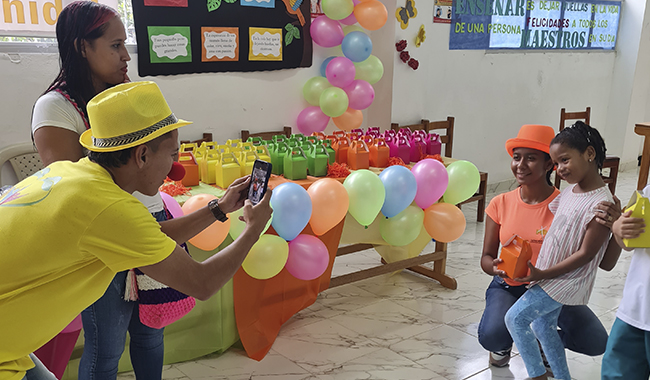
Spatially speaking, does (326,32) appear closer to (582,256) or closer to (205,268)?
(582,256)

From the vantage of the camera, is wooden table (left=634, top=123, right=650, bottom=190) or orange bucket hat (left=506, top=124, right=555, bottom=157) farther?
wooden table (left=634, top=123, right=650, bottom=190)

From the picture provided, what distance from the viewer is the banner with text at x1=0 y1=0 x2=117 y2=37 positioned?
286cm

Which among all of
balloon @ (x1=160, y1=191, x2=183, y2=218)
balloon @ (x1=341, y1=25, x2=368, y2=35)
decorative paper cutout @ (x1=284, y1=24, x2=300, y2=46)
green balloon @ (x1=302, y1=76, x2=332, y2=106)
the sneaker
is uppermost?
balloon @ (x1=341, y1=25, x2=368, y2=35)

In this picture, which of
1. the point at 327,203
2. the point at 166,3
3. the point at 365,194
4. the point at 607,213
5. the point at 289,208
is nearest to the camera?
the point at 607,213

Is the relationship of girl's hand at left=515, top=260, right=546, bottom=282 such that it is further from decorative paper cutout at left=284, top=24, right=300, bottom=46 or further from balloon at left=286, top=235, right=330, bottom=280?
decorative paper cutout at left=284, top=24, right=300, bottom=46

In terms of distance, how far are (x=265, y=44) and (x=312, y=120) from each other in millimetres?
649

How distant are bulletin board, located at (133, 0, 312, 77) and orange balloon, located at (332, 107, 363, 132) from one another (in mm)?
477

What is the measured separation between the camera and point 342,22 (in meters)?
4.06

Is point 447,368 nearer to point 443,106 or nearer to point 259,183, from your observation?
point 259,183

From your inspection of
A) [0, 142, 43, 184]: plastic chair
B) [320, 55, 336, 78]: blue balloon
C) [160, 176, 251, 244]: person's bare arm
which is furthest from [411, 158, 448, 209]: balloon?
[0, 142, 43, 184]: plastic chair

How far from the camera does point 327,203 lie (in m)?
2.41

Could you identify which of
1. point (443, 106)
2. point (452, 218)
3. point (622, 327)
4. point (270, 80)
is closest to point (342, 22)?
point (270, 80)

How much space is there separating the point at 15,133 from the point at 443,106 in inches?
136

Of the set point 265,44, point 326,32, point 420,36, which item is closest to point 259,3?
point 265,44
